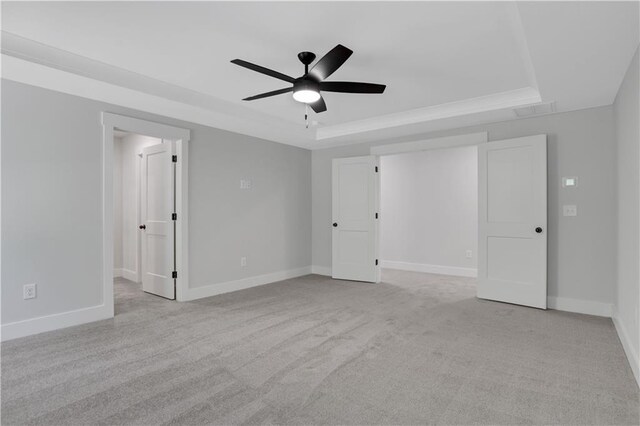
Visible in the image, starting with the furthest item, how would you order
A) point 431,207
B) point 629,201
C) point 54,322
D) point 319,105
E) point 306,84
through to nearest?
point 431,207 < point 54,322 < point 319,105 < point 629,201 < point 306,84

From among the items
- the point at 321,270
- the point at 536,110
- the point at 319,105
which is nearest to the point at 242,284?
the point at 321,270

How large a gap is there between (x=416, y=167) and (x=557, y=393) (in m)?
5.18

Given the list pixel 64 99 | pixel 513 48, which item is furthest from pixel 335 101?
pixel 64 99

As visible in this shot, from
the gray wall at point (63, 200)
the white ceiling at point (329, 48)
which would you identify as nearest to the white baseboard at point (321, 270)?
the gray wall at point (63, 200)

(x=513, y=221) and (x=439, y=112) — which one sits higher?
(x=439, y=112)

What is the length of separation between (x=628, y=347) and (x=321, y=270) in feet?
14.2

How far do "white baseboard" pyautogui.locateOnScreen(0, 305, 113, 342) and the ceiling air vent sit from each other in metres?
5.11

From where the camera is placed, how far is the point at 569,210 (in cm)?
402

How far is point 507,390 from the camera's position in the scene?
2227mm

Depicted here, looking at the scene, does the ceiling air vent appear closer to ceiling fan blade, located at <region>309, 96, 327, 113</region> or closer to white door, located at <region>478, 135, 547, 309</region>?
white door, located at <region>478, 135, 547, 309</region>

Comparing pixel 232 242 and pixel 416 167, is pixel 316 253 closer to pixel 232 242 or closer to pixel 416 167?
pixel 232 242

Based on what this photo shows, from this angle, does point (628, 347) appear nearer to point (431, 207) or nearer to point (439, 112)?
point (439, 112)

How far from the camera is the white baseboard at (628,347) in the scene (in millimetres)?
2371

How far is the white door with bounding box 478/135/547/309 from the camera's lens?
408 cm
